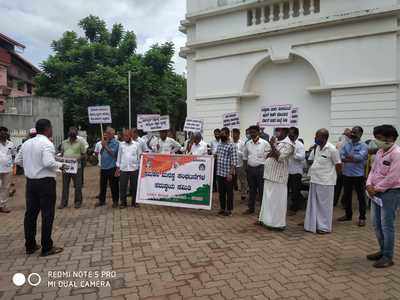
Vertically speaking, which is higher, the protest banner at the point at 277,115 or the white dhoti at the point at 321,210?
the protest banner at the point at 277,115

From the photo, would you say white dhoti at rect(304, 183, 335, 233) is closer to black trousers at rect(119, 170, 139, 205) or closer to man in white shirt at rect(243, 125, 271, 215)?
man in white shirt at rect(243, 125, 271, 215)

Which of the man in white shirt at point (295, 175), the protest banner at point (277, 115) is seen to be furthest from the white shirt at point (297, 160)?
the protest banner at point (277, 115)

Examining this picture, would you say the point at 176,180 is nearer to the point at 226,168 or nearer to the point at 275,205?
the point at 226,168

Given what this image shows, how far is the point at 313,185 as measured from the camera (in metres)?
5.91

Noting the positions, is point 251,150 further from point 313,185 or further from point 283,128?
point 313,185

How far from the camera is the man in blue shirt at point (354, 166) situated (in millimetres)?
6391

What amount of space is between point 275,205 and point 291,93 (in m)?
6.11

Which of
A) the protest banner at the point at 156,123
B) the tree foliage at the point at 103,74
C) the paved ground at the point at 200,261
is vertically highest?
the tree foliage at the point at 103,74

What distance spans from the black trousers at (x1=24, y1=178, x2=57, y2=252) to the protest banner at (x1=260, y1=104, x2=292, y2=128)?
3.76 meters

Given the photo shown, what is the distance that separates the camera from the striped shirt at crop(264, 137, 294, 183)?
19.2 feet

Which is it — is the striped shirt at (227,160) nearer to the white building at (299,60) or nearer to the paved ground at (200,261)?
the paved ground at (200,261)

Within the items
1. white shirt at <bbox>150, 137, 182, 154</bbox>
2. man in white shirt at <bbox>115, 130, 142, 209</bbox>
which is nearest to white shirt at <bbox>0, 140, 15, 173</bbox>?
man in white shirt at <bbox>115, 130, 142, 209</bbox>

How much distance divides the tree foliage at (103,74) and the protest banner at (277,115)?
48.5 feet

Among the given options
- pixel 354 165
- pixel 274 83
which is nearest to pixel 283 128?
pixel 354 165
